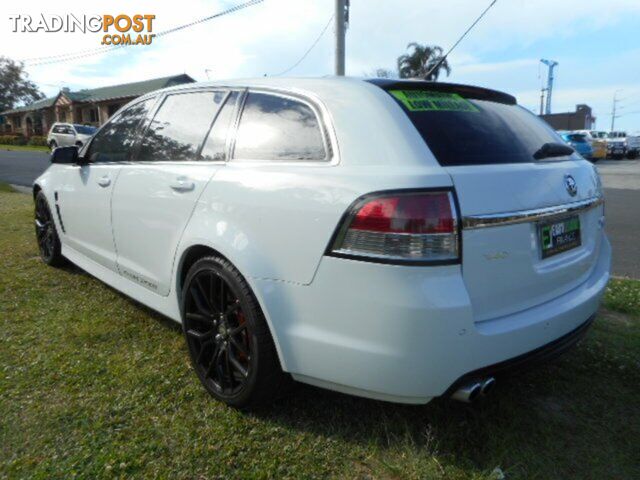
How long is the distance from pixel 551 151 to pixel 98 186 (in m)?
2.89

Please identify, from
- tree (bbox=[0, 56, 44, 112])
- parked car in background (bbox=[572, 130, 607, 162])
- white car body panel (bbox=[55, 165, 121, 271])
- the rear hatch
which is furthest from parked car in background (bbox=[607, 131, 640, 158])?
tree (bbox=[0, 56, 44, 112])

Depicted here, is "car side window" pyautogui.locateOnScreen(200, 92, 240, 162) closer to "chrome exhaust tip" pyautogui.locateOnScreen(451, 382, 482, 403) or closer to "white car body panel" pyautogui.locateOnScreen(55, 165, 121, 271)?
"white car body panel" pyautogui.locateOnScreen(55, 165, 121, 271)

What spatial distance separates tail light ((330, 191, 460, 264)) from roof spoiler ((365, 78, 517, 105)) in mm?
684

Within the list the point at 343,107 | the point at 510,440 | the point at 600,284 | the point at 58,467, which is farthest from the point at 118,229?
the point at 600,284

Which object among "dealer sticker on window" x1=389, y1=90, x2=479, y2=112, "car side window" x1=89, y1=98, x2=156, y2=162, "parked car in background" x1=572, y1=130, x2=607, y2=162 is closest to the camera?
"dealer sticker on window" x1=389, y1=90, x2=479, y2=112

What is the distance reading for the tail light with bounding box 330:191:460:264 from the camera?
6.05 ft

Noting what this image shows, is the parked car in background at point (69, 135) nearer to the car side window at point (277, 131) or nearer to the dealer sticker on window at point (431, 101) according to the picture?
the car side window at point (277, 131)

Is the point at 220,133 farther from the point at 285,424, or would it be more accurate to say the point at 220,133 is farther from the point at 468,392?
the point at 468,392

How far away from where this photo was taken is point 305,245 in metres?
2.03

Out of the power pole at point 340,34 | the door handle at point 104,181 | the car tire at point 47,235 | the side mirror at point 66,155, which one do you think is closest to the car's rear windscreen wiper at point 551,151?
the door handle at point 104,181

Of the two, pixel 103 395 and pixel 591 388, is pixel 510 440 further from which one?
pixel 103 395

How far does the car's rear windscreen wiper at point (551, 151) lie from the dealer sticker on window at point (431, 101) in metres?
0.35

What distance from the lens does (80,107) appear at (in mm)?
Answer: 51062

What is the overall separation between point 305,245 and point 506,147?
3.31ft
